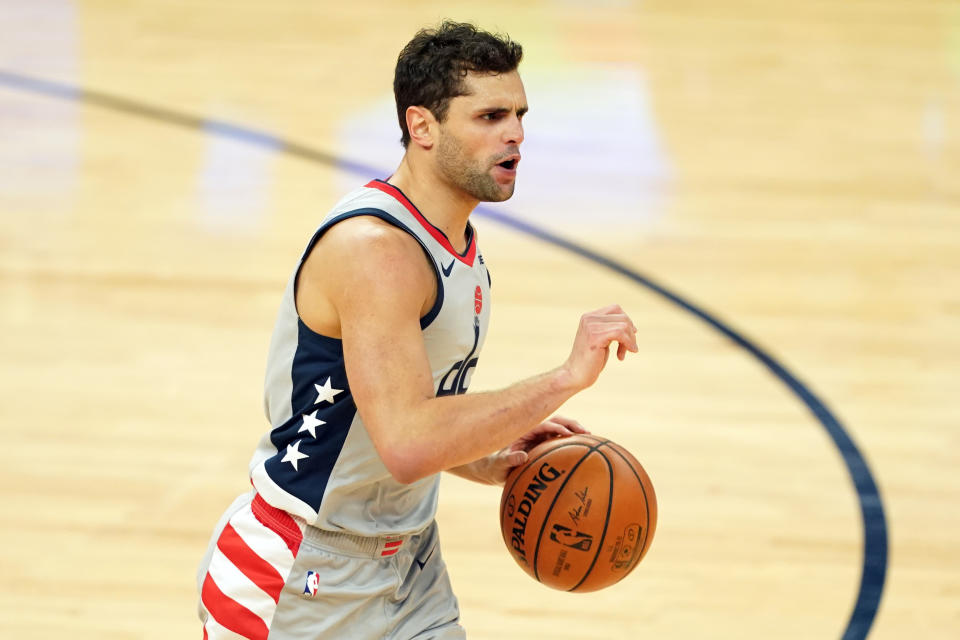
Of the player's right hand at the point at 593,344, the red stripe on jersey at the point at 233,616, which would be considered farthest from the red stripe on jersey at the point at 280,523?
the player's right hand at the point at 593,344

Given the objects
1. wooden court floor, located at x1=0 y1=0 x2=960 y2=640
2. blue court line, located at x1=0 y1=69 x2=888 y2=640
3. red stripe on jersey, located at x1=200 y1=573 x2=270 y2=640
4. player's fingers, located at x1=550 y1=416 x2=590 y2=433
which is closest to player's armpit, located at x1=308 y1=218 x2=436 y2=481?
red stripe on jersey, located at x1=200 y1=573 x2=270 y2=640

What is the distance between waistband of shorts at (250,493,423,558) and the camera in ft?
9.61

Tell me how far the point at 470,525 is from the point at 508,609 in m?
0.50

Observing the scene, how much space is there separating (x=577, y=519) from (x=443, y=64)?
3.59 feet

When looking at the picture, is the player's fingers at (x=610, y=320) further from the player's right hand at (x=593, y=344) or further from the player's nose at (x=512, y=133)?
the player's nose at (x=512, y=133)

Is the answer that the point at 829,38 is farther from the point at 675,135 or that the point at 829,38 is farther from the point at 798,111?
the point at 675,135

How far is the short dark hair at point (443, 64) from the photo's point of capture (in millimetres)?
2711

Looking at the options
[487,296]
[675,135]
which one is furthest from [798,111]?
[487,296]

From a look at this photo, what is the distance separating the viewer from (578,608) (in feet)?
14.6

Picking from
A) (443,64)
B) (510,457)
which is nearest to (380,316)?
(443,64)

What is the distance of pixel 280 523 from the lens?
2.95m

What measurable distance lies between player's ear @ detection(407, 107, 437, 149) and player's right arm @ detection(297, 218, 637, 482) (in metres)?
0.23

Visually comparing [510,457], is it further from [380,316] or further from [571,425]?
[380,316]

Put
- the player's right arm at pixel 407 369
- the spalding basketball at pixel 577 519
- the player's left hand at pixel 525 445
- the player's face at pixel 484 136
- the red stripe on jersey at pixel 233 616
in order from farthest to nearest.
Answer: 1. the player's left hand at pixel 525 445
2. the spalding basketball at pixel 577 519
3. the red stripe on jersey at pixel 233 616
4. the player's face at pixel 484 136
5. the player's right arm at pixel 407 369
